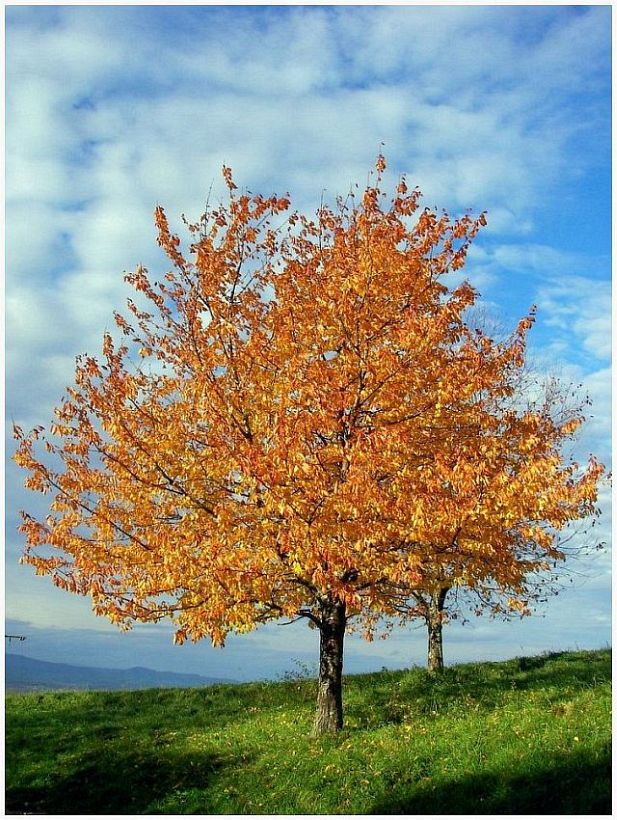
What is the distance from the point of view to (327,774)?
49.7 ft

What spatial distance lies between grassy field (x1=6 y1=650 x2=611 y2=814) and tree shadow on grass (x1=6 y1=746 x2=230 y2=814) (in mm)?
45

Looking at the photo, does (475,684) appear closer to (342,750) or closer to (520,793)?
(342,750)

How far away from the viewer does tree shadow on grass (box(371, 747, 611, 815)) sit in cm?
1233

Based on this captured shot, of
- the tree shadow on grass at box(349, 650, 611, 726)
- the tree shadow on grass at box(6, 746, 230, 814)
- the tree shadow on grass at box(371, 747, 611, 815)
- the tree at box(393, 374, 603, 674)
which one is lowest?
the tree shadow on grass at box(6, 746, 230, 814)

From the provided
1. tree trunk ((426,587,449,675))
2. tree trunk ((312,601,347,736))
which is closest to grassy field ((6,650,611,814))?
tree trunk ((312,601,347,736))

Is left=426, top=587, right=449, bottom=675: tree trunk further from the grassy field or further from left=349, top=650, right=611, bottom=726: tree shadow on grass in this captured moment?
the grassy field

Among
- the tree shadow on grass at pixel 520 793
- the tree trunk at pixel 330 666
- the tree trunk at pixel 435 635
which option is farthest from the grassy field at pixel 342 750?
the tree trunk at pixel 435 635

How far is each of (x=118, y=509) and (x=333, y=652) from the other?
646cm

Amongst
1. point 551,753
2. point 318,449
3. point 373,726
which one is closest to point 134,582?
point 318,449

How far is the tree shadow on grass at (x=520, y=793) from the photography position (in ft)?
40.4

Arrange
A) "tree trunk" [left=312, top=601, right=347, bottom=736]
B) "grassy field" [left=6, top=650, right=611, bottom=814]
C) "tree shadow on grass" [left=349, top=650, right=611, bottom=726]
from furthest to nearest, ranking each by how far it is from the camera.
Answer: "tree shadow on grass" [left=349, top=650, right=611, bottom=726]
"tree trunk" [left=312, top=601, right=347, bottom=736]
"grassy field" [left=6, top=650, right=611, bottom=814]

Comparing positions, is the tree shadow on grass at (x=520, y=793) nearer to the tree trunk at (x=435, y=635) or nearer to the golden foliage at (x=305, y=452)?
the golden foliage at (x=305, y=452)

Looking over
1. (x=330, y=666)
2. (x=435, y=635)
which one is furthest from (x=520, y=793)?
(x=435, y=635)

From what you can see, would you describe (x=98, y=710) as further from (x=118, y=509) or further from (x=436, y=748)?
(x=436, y=748)
